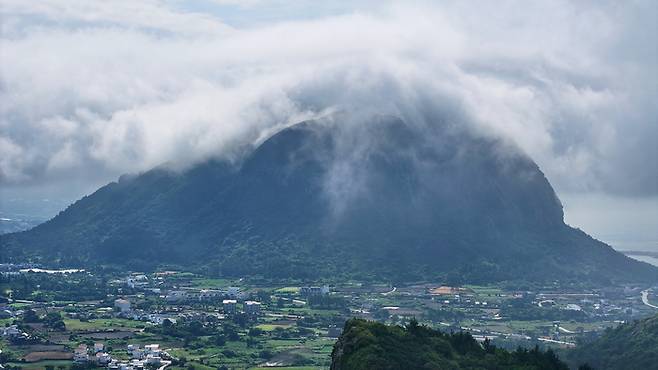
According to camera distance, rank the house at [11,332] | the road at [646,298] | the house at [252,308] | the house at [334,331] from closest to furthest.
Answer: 1. the house at [11,332]
2. the house at [334,331]
3. the house at [252,308]
4. the road at [646,298]

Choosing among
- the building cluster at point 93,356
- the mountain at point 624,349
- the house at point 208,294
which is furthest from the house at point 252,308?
the mountain at point 624,349

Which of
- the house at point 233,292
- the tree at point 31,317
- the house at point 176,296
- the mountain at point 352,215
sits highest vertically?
the mountain at point 352,215

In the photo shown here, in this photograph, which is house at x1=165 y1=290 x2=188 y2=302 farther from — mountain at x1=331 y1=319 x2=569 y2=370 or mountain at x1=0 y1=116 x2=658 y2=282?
mountain at x1=331 y1=319 x2=569 y2=370

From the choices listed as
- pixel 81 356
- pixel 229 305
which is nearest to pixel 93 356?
pixel 81 356

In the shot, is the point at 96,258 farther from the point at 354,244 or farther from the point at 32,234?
the point at 354,244

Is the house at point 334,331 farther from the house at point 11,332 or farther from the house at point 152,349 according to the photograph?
the house at point 11,332

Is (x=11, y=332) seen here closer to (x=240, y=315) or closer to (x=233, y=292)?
(x=240, y=315)

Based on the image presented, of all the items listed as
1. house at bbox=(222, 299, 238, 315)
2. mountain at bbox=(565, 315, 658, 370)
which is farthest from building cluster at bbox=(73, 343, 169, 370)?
mountain at bbox=(565, 315, 658, 370)
